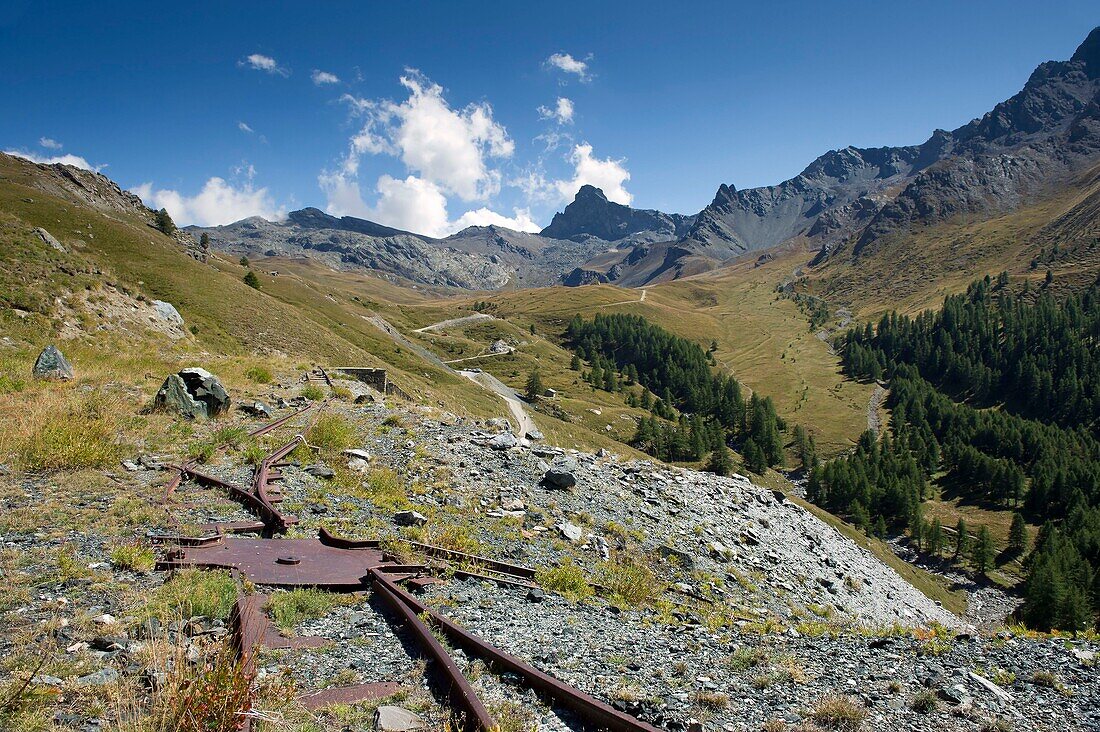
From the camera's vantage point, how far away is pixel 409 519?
12.7m

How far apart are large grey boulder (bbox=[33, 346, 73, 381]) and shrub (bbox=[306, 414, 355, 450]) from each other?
9.22 m

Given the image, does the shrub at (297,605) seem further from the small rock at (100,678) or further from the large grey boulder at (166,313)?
the large grey boulder at (166,313)

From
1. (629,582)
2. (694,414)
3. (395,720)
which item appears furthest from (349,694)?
(694,414)

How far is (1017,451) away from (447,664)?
17801cm

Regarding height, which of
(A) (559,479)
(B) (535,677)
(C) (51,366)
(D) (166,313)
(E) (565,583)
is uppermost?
(D) (166,313)

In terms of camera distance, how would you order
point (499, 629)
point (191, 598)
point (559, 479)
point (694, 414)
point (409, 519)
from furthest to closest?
point (694, 414) < point (559, 479) < point (409, 519) < point (499, 629) < point (191, 598)

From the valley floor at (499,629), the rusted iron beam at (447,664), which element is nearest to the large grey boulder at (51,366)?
the valley floor at (499,629)

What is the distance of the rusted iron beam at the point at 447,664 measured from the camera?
534cm

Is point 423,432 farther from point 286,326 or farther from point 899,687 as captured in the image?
point 286,326

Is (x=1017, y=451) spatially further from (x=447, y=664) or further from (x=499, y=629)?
(x=447, y=664)

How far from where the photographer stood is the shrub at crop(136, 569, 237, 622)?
22.3 feet

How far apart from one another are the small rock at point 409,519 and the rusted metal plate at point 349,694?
6531mm

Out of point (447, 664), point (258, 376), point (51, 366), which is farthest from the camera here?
point (258, 376)

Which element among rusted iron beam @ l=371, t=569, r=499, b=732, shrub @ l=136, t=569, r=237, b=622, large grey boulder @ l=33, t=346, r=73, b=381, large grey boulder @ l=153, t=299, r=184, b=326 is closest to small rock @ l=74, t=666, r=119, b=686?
shrub @ l=136, t=569, r=237, b=622
